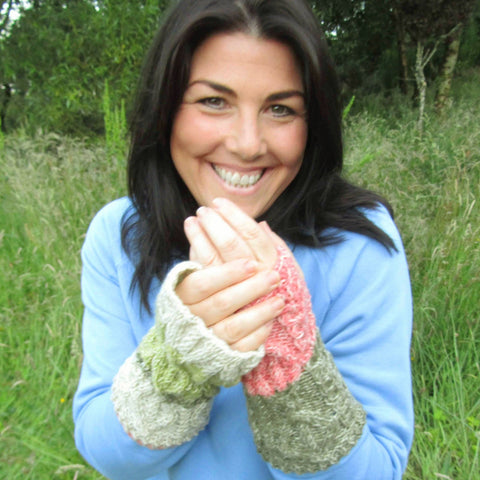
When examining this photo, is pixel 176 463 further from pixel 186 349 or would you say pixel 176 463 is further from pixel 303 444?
pixel 186 349

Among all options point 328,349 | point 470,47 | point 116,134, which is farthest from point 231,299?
point 470,47

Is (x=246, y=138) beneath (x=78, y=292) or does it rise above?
above

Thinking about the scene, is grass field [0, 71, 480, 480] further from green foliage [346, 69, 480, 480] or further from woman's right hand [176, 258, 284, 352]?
woman's right hand [176, 258, 284, 352]

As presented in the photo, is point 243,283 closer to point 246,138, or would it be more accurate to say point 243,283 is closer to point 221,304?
point 221,304

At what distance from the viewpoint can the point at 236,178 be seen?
42.9 inches

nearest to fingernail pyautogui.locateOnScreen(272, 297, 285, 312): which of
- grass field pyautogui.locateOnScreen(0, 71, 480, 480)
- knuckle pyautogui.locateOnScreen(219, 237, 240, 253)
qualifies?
knuckle pyautogui.locateOnScreen(219, 237, 240, 253)

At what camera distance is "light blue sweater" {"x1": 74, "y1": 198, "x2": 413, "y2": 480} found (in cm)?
91

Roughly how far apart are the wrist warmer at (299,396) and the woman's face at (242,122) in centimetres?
38

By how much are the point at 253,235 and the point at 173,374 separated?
0.92ft

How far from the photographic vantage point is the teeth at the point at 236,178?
1.09 meters

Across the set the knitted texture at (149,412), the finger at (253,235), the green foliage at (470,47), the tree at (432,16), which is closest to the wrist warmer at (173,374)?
the knitted texture at (149,412)

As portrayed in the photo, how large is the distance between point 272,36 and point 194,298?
672 millimetres

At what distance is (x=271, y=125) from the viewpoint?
104 centimetres

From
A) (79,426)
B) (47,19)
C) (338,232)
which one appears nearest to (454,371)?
(338,232)
